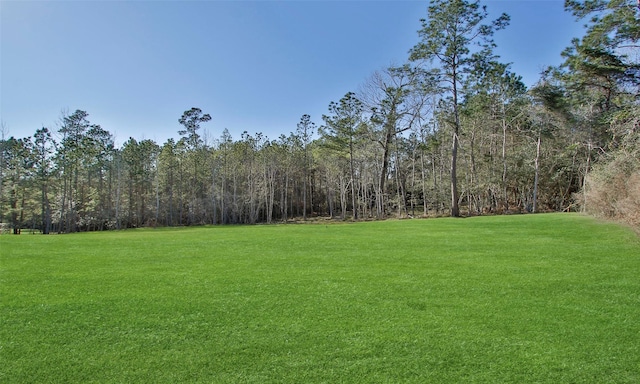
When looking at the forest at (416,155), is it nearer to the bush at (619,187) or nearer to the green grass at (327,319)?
the bush at (619,187)

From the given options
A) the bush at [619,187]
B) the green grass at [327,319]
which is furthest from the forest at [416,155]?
the green grass at [327,319]

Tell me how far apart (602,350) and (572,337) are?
0.30 m

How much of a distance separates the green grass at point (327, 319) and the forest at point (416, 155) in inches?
234

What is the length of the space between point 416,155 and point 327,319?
3527 centimetres

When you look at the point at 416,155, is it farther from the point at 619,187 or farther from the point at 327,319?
the point at 327,319

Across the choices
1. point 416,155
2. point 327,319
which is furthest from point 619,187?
point 416,155

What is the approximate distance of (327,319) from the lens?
176 inches

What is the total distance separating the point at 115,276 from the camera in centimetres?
665

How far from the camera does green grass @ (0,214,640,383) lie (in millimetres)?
3363

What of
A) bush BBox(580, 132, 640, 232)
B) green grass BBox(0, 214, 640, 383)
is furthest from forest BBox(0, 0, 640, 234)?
green grass BBox(0, 214, 640, 383)

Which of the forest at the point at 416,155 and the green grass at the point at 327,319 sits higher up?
the forest at the point at 416,155

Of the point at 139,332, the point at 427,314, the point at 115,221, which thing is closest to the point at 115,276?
the point at 139,332

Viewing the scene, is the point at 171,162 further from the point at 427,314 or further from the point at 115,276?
the point at 427,314

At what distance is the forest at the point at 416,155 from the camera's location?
1719cm
